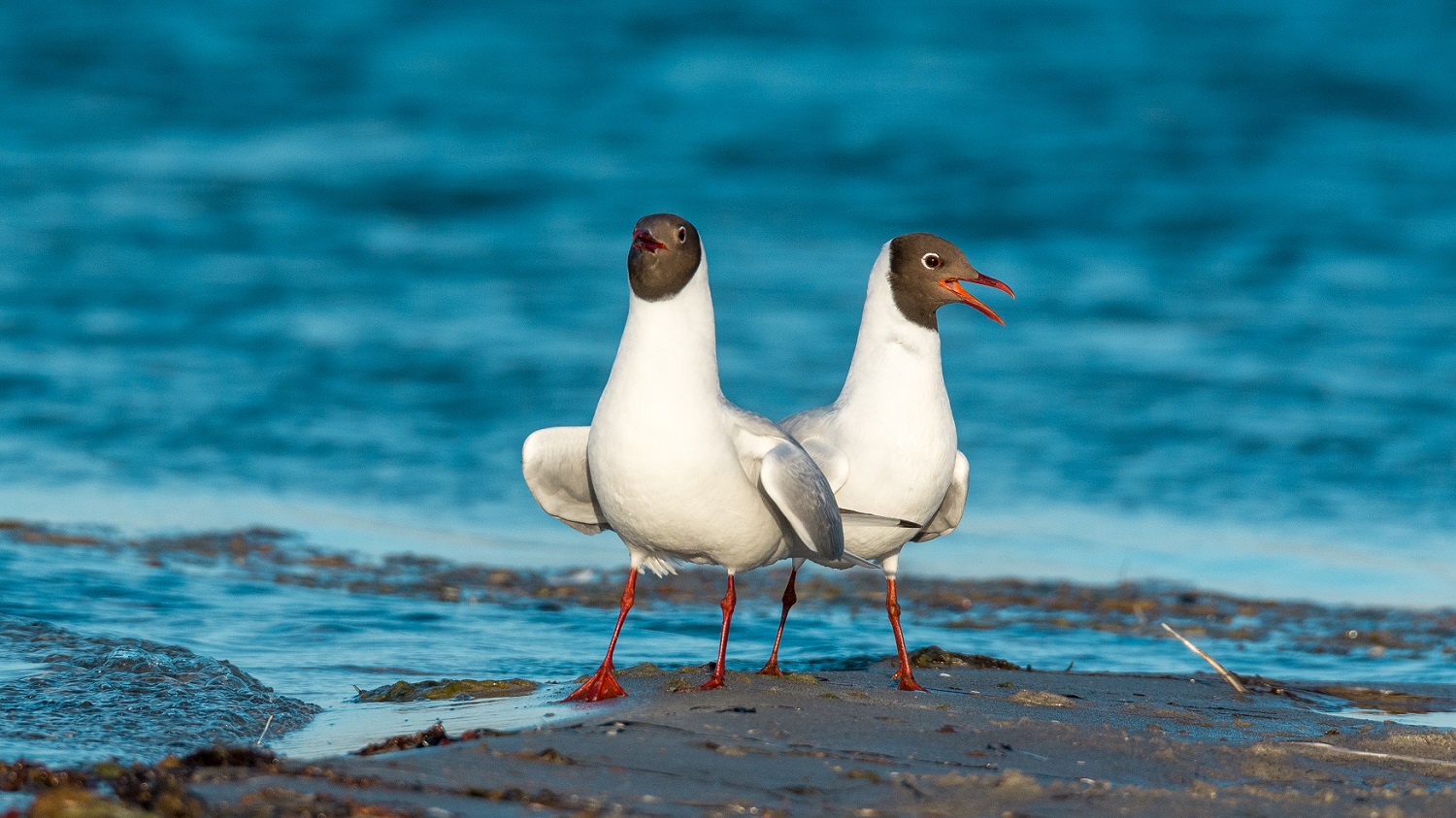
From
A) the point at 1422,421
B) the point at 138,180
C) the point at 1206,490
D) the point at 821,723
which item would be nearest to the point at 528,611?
the point at 821,723

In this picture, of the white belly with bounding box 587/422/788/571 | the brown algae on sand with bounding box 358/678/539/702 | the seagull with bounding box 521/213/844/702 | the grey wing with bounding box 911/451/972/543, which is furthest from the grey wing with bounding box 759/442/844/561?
the brown algae on sand with bounding box 358/678/539/702

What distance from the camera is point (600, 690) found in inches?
179

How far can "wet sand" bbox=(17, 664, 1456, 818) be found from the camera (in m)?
3.23

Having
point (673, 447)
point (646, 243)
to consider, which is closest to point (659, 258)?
point (646, 243)

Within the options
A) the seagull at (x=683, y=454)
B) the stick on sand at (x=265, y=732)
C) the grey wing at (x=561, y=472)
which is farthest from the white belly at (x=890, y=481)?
the stick on sand at (x=265, y=732)

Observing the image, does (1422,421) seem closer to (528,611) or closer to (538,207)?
(528,611)

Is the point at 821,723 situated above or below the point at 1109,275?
below

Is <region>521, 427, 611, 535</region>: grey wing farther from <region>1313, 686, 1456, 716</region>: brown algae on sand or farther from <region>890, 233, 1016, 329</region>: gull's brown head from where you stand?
<region>1313, 686, 1456, 716</region>: brown algae on sand

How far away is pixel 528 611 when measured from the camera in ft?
22.5

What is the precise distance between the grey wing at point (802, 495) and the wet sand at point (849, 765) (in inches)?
18.0

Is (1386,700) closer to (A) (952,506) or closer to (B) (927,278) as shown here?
(A) (952,506)

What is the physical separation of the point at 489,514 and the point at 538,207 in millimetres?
7957

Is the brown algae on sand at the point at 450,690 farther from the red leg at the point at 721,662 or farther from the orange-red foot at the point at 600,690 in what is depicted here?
the red leg at the point at 721,662

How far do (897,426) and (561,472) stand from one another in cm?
114
